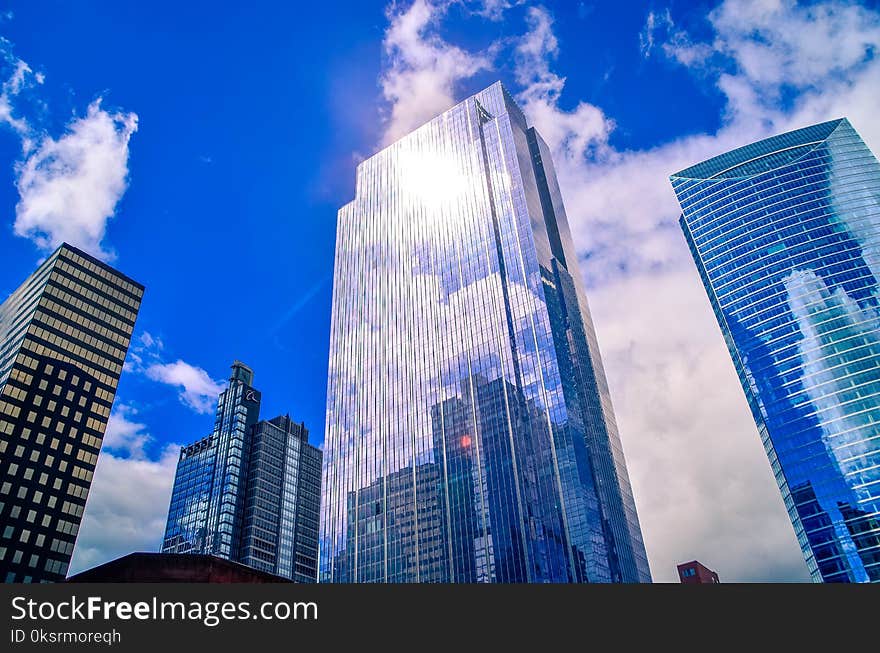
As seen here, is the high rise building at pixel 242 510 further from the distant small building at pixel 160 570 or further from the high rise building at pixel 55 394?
the distant small building at pixel 160 570

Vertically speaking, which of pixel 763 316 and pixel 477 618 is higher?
pixel 763 316

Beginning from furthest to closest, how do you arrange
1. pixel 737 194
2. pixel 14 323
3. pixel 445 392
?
pixel 737 194 → pixel 445 392 → pixel 14 323

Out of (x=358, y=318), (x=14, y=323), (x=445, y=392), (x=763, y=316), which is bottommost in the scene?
(x=445, y=392)

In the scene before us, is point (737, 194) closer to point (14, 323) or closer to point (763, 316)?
point (763, 316)

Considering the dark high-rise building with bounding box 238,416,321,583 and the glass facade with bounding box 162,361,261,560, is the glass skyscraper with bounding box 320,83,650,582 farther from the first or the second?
the glass facade with bounding box 162,361,261,560

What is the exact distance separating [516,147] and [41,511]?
129m

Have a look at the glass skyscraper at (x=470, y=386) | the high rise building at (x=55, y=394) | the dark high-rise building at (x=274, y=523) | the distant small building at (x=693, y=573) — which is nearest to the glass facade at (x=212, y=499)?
the dark high-rise building at (x=274, y=523)

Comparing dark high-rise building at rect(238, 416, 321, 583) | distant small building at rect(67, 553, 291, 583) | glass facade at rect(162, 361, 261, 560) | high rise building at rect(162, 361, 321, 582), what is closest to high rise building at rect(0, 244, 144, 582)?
distant small building at rect(67, 553, 291, 583)

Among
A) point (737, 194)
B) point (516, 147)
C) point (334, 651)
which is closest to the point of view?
point (334, 651)

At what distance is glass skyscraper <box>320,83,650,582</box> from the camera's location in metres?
117

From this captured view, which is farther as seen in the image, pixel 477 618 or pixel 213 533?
pixel 213 533

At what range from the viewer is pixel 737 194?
184 metres

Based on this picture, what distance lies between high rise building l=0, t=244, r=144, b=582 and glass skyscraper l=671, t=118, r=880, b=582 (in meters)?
152

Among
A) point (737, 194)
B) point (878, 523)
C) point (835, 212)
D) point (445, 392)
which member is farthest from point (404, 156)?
point (878, 523)
